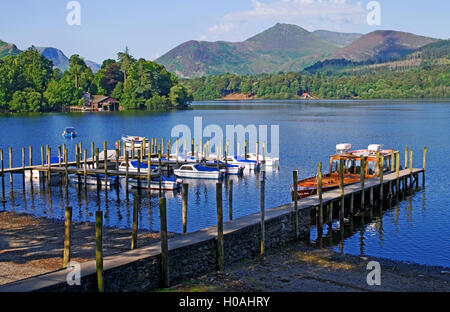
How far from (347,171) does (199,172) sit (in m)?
14.2

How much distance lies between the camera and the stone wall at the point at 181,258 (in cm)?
1689

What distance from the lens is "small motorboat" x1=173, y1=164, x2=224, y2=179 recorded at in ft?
159

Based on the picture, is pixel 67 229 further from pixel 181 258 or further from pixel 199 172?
→ pixel 199 172

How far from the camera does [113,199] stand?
130 feet

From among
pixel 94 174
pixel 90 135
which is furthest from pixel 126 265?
pixel 90 135

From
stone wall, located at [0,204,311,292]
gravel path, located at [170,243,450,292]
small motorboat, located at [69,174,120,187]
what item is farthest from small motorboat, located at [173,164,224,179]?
gravel path, located at [170,243,450,292]

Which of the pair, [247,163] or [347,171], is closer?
[347,171]

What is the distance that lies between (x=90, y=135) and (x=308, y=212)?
232 ft

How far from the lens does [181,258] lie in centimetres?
2016

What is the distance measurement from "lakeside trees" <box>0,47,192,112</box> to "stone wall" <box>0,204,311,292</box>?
142187 millimetres

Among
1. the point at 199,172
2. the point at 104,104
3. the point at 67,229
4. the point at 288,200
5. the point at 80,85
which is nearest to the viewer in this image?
the point at 67,229

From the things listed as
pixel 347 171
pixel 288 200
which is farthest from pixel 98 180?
pixel 347 171

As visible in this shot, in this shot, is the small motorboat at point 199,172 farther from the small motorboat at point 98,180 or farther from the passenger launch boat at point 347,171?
the passenger launch boat at point 347,171

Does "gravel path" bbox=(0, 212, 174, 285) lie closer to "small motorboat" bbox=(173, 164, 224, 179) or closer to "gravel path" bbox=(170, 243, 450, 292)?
"gravel path" bbox=(170, 243, 450, 292)
